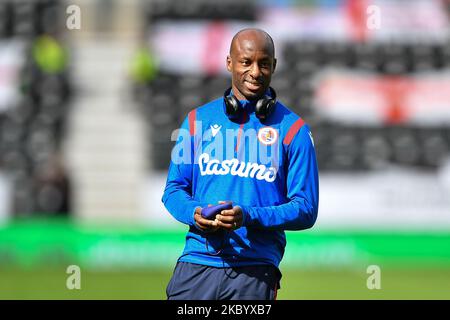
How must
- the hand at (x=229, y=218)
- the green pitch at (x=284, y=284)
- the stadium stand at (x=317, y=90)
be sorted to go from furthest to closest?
1. the stadium stand at (x=317, y=90)
2. the green pitch at (x=284, y=284)
3. the hand at (x=229, y=218)

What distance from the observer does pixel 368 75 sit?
62.0ft

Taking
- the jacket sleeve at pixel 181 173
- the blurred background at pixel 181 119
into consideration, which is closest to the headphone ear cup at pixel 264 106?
the jacket sleeve at pixel 181 173

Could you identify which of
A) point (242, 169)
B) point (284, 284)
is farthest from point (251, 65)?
point (284, 284)

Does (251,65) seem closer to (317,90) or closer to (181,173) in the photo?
(181,173)

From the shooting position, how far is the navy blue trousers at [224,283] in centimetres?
416

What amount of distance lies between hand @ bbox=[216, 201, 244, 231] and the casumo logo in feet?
1.00

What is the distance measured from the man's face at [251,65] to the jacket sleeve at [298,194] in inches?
10.7

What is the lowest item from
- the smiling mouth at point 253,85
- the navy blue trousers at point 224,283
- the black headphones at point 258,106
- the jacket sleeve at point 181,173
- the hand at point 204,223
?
the navy blue trousers at point 224,283

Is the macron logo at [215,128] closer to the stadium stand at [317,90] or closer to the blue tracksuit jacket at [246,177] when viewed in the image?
the blue tracksuit jacket at [246,177]

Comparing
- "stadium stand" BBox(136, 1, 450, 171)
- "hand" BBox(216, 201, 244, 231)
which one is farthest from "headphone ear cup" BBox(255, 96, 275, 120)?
"stadium stand" BBox(136, 1, 450, 171)

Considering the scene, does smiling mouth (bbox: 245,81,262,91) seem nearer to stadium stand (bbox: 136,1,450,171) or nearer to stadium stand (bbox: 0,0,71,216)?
stadium stand (bbox: 0,0,71,216)

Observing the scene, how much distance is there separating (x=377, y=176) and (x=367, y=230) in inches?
60.2

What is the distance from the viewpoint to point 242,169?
420 cm

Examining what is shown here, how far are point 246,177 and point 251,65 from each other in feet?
1.56
